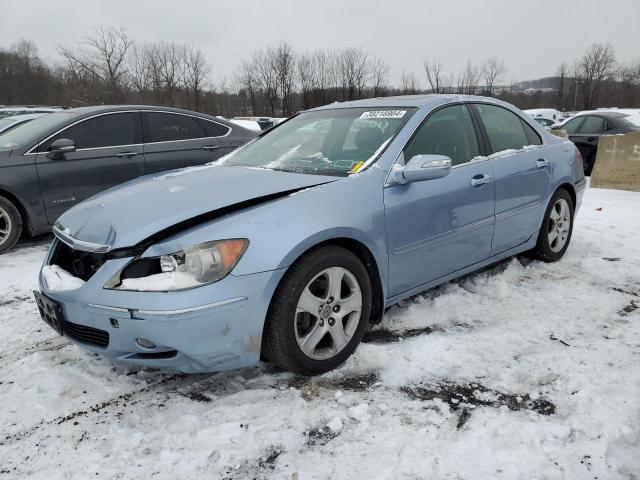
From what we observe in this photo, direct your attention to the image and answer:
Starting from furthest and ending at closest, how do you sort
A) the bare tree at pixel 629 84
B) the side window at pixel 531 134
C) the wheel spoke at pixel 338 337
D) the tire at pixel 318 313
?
the bare tree at pixel 629 84 → the side window at pixel 531 134 → the wheel spoke at pixel 338 337 → the tire at pixel 318 313

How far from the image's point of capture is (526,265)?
4410 millimetres

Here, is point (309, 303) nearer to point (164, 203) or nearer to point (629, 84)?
point (164, 203)

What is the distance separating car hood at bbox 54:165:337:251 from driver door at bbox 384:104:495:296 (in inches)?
20.9

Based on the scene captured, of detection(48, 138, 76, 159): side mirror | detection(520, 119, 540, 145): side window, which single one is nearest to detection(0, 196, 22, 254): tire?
detection(48, 138, 76, 159): side mirror

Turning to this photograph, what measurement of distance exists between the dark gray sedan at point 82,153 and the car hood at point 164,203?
263 cm

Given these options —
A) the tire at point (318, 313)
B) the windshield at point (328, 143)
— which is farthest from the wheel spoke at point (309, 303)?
the windshield at point (328, 143)

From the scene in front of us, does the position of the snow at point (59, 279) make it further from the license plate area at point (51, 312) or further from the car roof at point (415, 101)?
the car roof at point (415, 101)

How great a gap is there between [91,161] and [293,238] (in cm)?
403

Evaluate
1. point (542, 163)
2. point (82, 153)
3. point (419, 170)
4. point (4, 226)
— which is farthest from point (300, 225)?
point (4, 226)

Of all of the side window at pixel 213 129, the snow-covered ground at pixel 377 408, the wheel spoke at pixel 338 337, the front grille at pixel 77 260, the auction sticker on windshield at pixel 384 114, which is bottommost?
the snow-covered ground at pixel 377 408

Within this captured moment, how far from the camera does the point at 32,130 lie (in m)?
5.51

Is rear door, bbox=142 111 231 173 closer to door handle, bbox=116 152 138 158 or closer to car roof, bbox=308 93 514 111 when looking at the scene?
door handle, bbox=116 152 138 158

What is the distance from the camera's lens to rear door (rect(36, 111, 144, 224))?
206 inches

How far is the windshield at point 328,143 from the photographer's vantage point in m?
3.07
